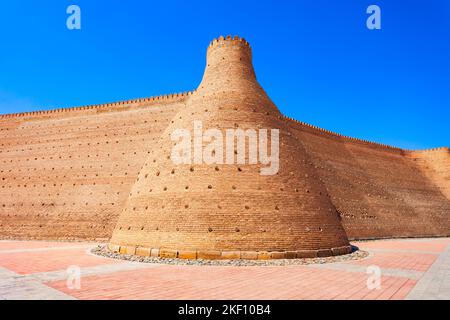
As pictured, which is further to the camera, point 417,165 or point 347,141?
point 417,165

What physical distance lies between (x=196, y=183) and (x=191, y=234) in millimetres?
1994

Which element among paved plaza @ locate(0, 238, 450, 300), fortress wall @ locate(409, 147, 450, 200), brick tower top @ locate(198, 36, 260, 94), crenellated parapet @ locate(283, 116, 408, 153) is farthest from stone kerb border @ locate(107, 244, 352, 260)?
fortress wall @ locate(409, 147, 450, 200)

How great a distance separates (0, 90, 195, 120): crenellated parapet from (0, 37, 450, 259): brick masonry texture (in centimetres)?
11

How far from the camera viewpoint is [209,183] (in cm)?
1269

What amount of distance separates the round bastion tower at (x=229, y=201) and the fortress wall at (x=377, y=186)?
13.1 m

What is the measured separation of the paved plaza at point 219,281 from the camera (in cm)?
663

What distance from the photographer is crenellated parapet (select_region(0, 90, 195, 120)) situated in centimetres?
2719

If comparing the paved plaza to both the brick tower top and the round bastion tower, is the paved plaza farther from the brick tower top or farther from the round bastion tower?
the brick tower top

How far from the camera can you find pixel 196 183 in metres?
12.8

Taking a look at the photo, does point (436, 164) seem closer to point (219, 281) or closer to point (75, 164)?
point (75, 164)

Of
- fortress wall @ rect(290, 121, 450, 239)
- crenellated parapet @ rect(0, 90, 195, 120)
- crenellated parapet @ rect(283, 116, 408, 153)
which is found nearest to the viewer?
crenellated parapet @ rect(0, 90, 195, 120)

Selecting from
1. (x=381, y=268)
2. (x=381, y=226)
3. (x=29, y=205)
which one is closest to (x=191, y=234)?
(x=381, y=268)

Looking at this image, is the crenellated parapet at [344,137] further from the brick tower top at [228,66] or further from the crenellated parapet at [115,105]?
the brick tower top at [228,66]
